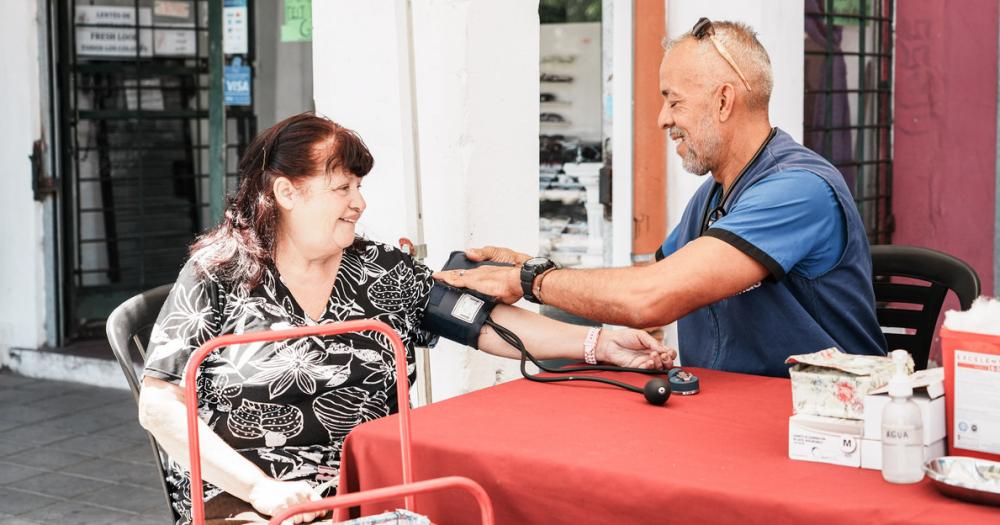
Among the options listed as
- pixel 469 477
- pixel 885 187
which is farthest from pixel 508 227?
pixel 885 187

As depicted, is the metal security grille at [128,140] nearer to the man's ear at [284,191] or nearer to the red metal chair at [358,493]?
the man's ear at [284,191]

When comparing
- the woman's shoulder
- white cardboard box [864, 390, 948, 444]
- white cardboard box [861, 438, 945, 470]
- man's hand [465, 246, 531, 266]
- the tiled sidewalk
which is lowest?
the tiled sidewalk

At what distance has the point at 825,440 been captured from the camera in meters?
2.06

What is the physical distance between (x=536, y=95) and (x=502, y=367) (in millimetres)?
984

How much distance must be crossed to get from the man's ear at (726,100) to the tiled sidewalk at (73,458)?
113 inches

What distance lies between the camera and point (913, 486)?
75.4 inches

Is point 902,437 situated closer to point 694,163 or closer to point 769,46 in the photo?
point 694,163

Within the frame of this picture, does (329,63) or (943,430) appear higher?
(329,63)

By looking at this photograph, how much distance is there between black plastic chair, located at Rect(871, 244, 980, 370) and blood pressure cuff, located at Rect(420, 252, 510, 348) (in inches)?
49.6

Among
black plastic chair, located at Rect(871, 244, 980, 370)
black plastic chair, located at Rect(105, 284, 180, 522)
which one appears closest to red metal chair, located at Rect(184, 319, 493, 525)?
black plastic chair, located at Rect(105, 284, 180, 522)

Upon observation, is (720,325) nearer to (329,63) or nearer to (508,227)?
(508,227)

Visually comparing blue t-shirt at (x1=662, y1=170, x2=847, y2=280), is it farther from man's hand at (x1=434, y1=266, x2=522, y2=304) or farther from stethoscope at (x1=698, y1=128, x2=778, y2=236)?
man's hand at (x1=434, y1=266, x2=522, y2=304)

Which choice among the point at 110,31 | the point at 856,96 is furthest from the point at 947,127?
the point at 110,31

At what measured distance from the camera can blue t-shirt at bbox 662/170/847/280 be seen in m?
2.85
